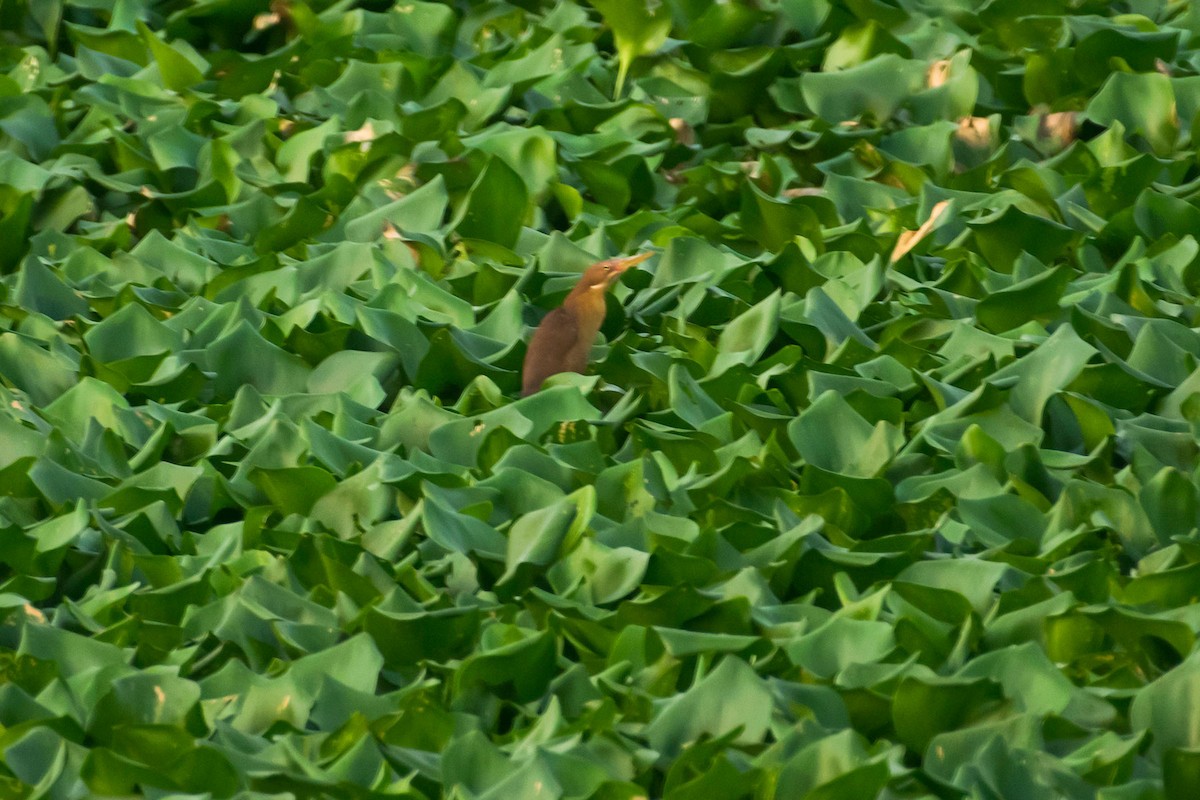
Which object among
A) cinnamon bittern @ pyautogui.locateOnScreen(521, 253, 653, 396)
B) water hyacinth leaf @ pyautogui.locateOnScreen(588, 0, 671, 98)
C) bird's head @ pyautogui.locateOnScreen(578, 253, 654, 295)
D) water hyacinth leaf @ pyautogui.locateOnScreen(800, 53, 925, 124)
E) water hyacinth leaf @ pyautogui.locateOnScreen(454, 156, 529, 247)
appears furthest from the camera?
water hyacinth leaf @ pyautogui.locateOnScreen(588, 0, 671, 98)

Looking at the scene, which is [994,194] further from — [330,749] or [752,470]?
[330,749]

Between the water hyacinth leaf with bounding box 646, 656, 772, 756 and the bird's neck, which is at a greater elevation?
the water hyacinth leaf with bounding box 646, 656, 772, 756

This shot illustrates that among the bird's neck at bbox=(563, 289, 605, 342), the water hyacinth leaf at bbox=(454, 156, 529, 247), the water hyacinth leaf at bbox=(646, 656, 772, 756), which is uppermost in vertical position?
the water hyacinth leaf at bbox=(646, 656, 772, 756)

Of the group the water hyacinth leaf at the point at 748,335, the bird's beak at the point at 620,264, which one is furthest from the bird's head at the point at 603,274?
the water hyacinth leaf at the point at 748,335

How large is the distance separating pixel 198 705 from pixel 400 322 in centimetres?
91

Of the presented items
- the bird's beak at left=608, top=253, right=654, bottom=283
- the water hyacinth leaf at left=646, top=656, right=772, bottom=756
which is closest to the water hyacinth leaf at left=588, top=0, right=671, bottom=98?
the bird's beak at left=608, top=253, right=654, bottom=283

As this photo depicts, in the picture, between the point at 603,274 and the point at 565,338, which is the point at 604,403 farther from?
the point at 603,274

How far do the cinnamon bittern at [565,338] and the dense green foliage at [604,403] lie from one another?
0.06 m

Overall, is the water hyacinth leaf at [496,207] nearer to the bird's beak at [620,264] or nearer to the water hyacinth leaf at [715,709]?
the bird's beak at [620,264]

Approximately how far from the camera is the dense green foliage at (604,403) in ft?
6.15

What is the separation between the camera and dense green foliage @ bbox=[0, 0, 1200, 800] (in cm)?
187

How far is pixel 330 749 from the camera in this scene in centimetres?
188

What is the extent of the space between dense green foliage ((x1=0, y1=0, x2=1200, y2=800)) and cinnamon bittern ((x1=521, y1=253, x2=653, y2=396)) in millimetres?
60

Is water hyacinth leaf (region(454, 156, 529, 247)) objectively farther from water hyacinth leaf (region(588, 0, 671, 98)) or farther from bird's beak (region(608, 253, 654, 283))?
water hyacinth leaf (region(588, 0, 671, 98))
